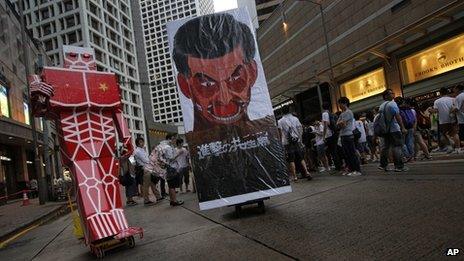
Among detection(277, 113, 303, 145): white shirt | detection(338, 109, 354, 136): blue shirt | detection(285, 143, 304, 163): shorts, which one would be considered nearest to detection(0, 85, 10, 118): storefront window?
detection(277, 113, 303, 145): white shirt

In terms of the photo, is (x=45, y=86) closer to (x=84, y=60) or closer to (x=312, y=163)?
(x=84, y=60)

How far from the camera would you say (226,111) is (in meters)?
6.07

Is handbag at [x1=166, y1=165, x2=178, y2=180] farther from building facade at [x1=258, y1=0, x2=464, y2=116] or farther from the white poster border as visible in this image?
building facade at [x1=258, y1=0, x2=464, y2=116]

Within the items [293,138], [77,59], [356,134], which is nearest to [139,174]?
[293,138]

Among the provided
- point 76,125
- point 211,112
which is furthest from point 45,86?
point 211,112

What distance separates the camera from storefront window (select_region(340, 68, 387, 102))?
25.8 meters

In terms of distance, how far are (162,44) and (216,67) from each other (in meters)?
121

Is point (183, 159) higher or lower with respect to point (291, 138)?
lower

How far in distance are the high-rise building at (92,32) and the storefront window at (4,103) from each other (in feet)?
134

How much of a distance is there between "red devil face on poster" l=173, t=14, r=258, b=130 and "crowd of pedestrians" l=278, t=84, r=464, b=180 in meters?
3.79

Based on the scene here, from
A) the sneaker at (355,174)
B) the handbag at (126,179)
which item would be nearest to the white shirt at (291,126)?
the sneaker at (355,174)

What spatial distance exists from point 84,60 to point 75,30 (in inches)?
2634

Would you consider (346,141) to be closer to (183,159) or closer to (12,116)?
(183,159)

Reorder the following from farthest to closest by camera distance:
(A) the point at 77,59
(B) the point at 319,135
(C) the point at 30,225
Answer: (B) the point at 319,135, (C) the point at 30,225, (A) the point at 77,59
